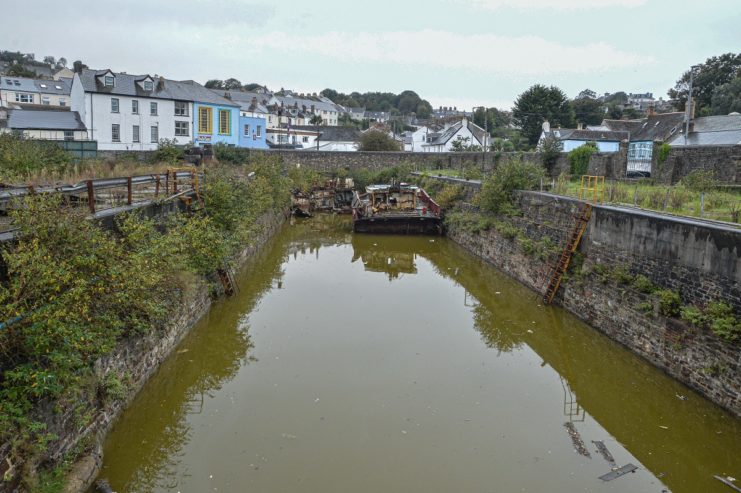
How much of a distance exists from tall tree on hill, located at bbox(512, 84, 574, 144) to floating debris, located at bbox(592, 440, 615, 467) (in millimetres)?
52747

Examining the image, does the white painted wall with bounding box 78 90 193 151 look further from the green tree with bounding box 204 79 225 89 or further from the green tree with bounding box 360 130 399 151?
the green tree with bounding box 204 79 225 89

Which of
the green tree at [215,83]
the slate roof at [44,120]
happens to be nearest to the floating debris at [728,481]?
the slate roof at [44,120]

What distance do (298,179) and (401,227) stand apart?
1251 centimetres

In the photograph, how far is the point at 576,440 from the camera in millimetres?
7453

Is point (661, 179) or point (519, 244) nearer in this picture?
point (519, 244)

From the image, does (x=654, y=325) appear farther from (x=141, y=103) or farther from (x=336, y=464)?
(x=141, y=103)

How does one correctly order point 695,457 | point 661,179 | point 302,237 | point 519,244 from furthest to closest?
point 302,237
point 661,179
point 519,244
point 695,457

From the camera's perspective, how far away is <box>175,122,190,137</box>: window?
123 feet

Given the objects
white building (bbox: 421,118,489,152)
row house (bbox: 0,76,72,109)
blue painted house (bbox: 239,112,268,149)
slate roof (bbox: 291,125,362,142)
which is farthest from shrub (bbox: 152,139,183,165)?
row house (bbox: 0,76,72,109)

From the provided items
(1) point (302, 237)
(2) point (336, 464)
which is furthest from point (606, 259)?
(1) point (302, 237)

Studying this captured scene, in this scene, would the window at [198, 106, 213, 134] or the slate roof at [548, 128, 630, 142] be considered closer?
the window at [198, 106, 213, 134]

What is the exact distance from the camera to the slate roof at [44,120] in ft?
Result: 101

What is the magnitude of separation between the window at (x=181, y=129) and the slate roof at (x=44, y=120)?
597 centimetres

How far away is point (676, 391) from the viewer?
8.73 metres
